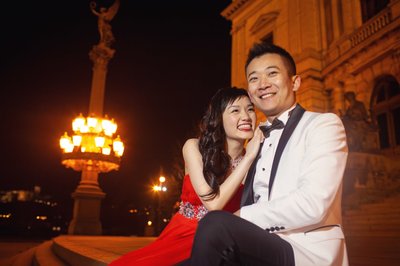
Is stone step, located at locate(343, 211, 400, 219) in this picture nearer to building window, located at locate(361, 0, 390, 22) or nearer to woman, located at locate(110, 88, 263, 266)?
woman, located at locate(110, 88, 263, 266)

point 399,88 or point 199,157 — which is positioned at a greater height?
point 399,88

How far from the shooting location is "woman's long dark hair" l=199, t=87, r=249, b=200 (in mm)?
2932

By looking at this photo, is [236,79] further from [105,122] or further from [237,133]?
[237,133]

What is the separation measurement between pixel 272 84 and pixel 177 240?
1530 millimetres

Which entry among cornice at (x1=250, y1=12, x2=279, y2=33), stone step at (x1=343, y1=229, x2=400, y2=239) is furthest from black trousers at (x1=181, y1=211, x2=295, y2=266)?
cornice at (x1=250, y1=12, x2=279, y2=33)

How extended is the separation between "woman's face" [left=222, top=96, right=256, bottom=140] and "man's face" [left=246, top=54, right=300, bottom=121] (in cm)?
62

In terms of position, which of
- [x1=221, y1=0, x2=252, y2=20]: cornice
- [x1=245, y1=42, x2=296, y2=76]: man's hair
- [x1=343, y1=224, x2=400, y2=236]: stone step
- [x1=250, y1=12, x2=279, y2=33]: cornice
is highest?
[x1=221, y1=0, x2=252, y2=20]: cornice

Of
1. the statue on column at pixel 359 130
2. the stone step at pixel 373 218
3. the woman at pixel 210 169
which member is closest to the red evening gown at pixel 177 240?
the woman at pixel 210 169

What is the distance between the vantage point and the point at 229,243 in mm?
1530

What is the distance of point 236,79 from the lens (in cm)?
2795

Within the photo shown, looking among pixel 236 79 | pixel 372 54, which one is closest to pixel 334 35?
pixel 372 54

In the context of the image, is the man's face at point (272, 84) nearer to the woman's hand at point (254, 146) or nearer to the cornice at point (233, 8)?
the woman's hand at point (254, 146)

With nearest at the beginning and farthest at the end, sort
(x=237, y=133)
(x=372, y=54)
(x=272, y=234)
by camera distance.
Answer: (x=272, y=234) → (x=237, y=133) → (x=372, y=54)

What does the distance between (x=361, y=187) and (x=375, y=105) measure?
7.15 metres
